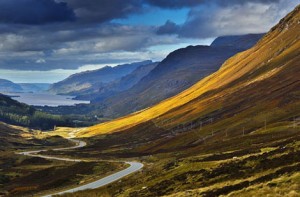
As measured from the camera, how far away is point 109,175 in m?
129

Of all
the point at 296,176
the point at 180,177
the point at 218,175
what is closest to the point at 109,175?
the point at 180,177

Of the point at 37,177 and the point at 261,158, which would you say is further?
the point at 37,177

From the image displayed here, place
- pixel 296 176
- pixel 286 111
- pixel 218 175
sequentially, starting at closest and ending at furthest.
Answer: pixel 296 176 → pixel 218 175 → pixel 286 111

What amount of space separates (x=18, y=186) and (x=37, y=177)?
691 inches

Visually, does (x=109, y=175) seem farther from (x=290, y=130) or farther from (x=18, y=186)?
(x=290, y=130)

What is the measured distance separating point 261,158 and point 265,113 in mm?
123865

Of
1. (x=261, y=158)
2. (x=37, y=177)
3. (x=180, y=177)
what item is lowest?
(x=37, y=177)

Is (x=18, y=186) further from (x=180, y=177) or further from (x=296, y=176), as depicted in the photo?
(x=296, y=176)

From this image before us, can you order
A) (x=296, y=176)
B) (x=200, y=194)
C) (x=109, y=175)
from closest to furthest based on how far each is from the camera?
1. (x=296, y=176)
2. (x=200, y=194)
3. (x=109, y=175)

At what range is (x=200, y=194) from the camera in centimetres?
5281

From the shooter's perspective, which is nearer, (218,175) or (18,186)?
(218,175)

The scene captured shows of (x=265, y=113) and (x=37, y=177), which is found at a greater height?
(x=265, y=113)

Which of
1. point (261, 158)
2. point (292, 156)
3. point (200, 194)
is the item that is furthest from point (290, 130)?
point (200, 194)

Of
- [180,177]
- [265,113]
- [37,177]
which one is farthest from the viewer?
[265,113]
